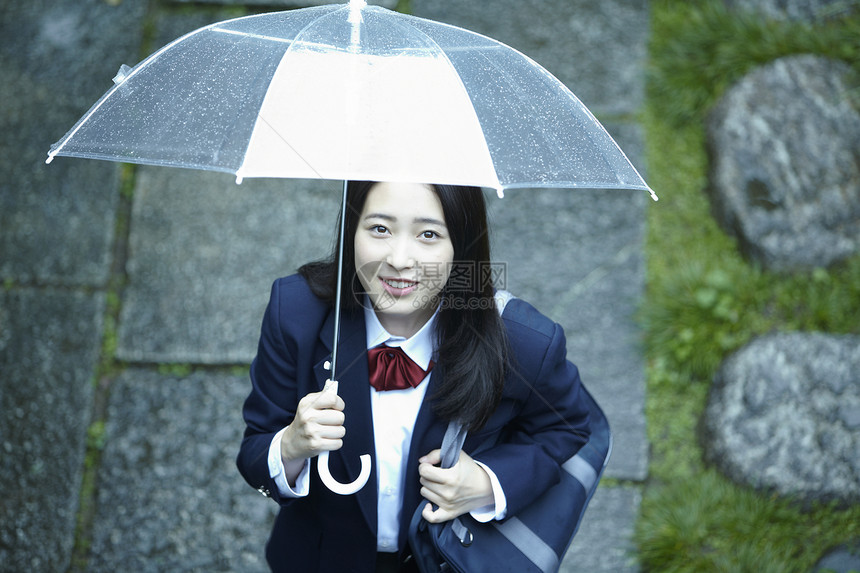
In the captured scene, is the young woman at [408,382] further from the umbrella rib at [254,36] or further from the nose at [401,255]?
the umbrella rib at [254,36]

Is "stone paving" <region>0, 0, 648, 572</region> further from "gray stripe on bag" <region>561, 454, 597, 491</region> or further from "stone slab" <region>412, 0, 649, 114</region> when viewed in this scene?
"gray stripe on bag" <region>561, 454, 597, 491</region>

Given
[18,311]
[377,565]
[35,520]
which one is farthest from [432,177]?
[18,311]

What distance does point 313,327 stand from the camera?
1.86 m

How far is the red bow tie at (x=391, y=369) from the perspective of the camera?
1.82 m

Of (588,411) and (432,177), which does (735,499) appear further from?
(432,177)

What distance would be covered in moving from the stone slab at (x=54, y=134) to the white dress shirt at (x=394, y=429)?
1.93 meters

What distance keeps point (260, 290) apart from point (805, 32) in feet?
9.04

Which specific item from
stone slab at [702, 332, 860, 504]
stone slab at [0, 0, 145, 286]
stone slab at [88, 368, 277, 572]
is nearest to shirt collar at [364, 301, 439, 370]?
stone slab at [88, 368, 277, 572]

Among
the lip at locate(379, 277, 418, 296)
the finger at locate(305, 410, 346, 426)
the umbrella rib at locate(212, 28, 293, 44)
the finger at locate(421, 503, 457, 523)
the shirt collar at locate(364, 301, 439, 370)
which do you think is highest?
the umbrella rib at locate(212, 28, 293, 44)

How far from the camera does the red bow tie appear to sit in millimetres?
1823

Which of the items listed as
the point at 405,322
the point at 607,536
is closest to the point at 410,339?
the point at 405,322

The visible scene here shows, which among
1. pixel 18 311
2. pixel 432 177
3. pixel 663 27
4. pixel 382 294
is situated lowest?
pixel 18 311

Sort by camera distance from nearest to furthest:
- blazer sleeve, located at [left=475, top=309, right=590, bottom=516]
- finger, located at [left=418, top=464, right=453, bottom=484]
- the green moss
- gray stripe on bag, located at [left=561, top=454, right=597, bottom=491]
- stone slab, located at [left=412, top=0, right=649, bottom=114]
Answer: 1. finger, located at [left=418, top=464, right=453, bottom=484]
2. blazer sleeve, located at [left=475, top=309, right=590, bottom=516]
3. gray stripe on bag, located at [left=561, top=454, right=597, bottom=491]
4. the green moss
5. stone slab, located at [left=412, top=0, right=649, bottom=114]

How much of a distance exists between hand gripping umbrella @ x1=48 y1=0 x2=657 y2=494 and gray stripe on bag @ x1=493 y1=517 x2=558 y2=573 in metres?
0.41
